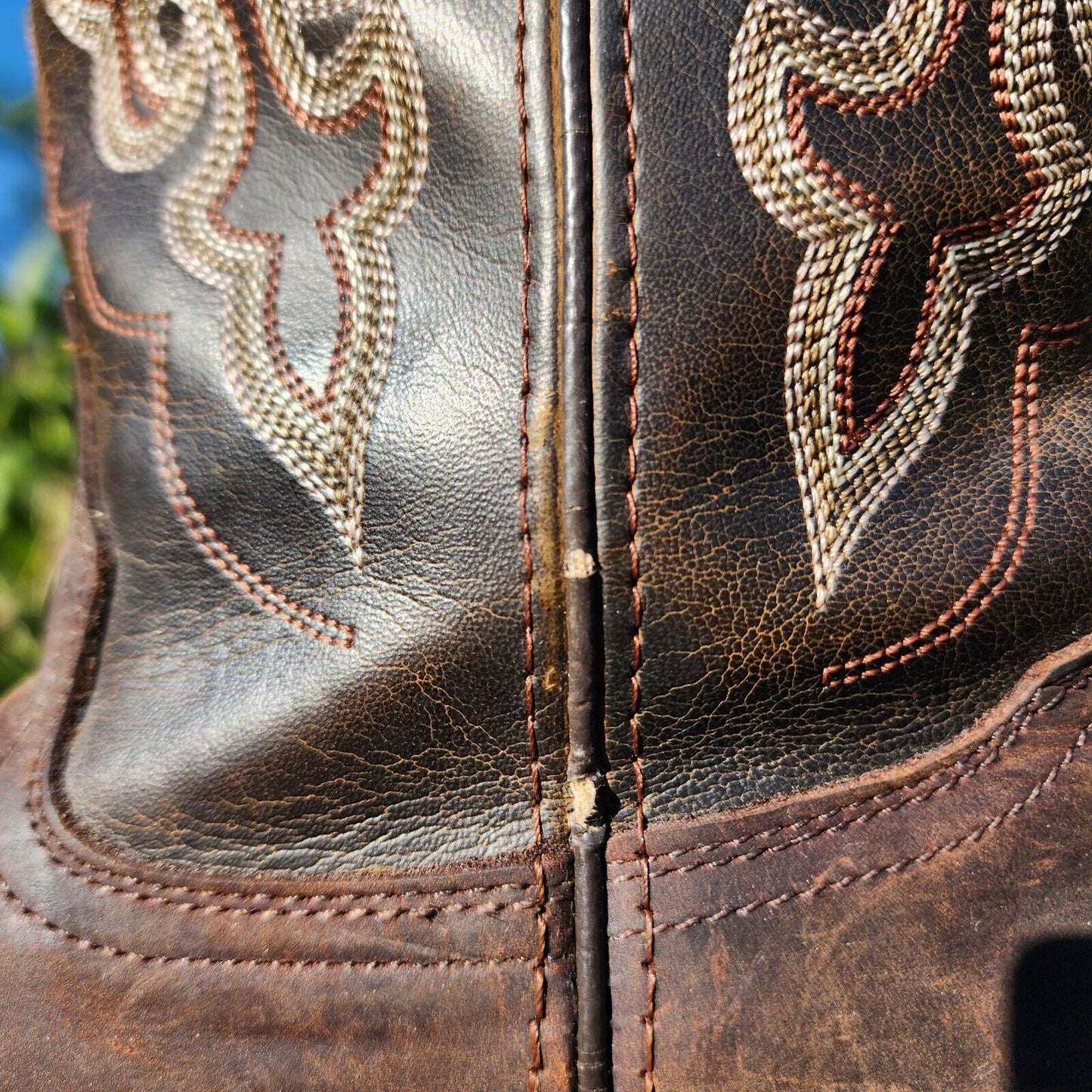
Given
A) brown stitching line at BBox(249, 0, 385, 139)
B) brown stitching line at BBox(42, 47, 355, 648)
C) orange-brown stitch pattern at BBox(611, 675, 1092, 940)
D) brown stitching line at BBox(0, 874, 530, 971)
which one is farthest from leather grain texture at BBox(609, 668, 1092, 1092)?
brown stitching line at BBox(249, 0, 385, 139)

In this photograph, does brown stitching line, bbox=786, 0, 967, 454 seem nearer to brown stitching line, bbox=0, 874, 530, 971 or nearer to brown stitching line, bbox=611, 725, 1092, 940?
brown stitching line, bbox=611, 725, 1092, 940

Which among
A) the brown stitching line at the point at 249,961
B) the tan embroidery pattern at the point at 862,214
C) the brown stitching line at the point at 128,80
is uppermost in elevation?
the brown stitching line at the point at 128,80

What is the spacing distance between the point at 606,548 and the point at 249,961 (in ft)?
1.31

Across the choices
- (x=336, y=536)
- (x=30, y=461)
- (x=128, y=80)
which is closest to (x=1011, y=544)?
(x=336, y=536)

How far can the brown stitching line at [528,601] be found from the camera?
0.68 meters

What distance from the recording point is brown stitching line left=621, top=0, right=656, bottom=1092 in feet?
2.18

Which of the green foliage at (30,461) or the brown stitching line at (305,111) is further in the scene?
the green foliage at (30,461)

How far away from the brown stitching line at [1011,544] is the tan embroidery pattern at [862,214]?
5cm

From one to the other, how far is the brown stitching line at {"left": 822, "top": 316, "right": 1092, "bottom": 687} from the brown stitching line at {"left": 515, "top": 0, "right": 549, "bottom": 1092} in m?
0.22

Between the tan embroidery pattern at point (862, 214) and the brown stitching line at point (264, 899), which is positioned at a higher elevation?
the tan embroidery pattern at point (862, 214)

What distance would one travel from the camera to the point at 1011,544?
736 millimetres

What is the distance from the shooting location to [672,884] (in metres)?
0.72

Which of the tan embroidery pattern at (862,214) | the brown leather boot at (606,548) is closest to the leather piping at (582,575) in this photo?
the brown leather boot at (606,548)

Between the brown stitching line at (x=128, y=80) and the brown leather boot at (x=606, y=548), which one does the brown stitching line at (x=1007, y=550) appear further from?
the brown stitching line at (x=128, y=80)
